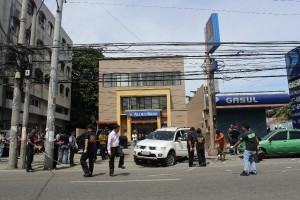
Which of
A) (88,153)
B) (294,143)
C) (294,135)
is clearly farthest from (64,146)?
(294,135)

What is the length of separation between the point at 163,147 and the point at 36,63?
889 inches

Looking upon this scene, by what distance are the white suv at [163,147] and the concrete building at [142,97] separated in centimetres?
2714

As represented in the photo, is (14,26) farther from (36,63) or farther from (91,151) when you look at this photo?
(91,151)

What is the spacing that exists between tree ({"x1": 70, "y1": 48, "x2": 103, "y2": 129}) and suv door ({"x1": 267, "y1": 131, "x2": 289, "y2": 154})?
35.4 meters

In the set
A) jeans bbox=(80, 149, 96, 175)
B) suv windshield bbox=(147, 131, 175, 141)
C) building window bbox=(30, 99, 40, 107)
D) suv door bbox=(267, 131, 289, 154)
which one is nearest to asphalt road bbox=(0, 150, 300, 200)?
jeans bbox=(80, 149, 96, 175)

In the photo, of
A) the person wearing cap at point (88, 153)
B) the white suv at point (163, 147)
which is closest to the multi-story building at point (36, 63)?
the person wearing cap at point (88, 153)

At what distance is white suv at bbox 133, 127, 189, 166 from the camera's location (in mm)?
Result: 15227

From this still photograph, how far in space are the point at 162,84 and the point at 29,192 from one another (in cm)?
3874

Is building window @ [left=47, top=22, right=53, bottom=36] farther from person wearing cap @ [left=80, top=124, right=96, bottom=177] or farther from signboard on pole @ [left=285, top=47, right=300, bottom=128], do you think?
person wearing cap @ [left=80, top=124, right=96, bottom=177]

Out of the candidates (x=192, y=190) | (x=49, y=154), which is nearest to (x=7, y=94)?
(x=49, y=154)

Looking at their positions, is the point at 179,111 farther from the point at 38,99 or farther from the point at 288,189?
the point at 288,189

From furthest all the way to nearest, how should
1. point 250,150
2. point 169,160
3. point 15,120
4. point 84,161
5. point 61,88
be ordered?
point 61,88, point 169,160, point 15,120, point 84,161, point 250,150

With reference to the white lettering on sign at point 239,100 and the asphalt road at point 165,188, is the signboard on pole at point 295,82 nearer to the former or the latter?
the white lettering on sign at point 239,100

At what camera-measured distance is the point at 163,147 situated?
50.2 feet
